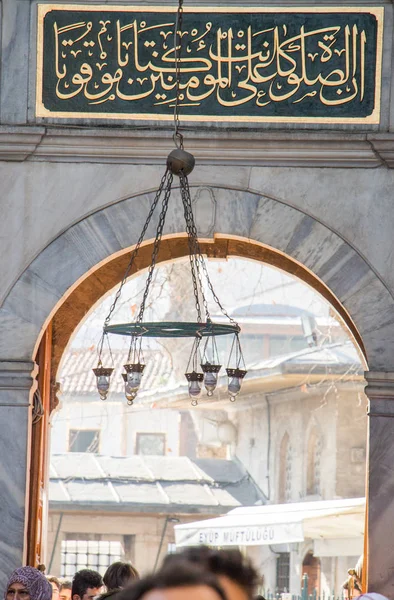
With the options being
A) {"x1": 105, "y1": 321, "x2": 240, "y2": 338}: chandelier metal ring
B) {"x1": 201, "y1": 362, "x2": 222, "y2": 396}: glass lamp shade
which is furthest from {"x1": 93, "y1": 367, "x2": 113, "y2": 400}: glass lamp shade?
{"x1": 201, "y1": 362, "x2": 222, "y2": 396}: glass lamp shade

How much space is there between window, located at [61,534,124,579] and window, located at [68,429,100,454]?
1472 cm

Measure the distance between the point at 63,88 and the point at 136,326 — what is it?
181 centimetres

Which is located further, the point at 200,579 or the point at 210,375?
the point at 210,375

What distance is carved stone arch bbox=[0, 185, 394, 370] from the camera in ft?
27.6

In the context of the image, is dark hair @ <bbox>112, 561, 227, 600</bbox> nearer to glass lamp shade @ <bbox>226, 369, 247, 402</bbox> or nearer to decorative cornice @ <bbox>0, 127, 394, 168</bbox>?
glass lamp shade @ <bbox>226, 369, 247, 402</bbox>

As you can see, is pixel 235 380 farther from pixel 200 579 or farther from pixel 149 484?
pixel 149 484

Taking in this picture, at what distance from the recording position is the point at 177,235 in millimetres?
8648

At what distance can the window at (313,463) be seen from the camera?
22469 mm

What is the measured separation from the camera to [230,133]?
8.48 m

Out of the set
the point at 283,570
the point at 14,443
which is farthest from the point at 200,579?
the point at 283,570

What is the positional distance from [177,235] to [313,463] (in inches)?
575

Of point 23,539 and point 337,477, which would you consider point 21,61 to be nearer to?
point 23,539

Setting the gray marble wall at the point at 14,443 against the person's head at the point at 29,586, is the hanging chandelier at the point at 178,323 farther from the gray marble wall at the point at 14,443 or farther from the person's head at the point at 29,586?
the person's head at the point at 29,586

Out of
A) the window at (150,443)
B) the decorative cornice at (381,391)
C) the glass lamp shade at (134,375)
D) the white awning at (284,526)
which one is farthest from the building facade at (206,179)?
the window at (150,443)
